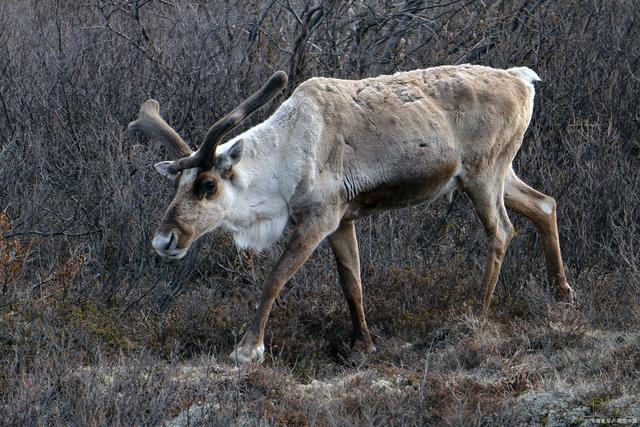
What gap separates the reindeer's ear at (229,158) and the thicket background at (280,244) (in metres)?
1.05

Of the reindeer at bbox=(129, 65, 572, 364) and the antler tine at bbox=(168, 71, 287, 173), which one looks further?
the reindeer at bbox=(129, 65, 572, 364)

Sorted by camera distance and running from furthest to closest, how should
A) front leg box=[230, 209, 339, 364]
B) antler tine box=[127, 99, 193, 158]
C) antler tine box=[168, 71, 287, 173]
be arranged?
1. antler tine box=[127, 99, 193, 158]
2. front leg box=[230, 209, 339, 364]
3. antler tine box=[168, 71, 287, 173]

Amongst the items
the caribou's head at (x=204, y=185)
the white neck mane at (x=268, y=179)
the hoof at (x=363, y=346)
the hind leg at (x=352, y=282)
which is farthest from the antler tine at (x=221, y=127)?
the hoof at (x=363, y=346)

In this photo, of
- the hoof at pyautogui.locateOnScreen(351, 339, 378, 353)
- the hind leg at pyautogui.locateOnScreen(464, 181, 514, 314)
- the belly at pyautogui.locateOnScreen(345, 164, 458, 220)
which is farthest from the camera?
the hind leg at pyautogui.locateOnScreen(464, 181, 514, 314)

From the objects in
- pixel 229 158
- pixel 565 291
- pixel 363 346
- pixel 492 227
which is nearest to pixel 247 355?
pixel 363 346

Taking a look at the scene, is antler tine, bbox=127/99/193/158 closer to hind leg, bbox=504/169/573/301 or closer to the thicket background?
the thicket background

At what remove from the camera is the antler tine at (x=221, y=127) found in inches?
Result: 231

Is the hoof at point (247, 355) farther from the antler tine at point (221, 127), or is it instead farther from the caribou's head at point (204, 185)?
the antler tine at point (221, 127)

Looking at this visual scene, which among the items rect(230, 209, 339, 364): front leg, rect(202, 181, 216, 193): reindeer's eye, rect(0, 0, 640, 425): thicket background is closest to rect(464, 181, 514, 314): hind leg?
rect(0, 0, 640, 425): thicket background

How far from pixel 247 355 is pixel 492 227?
1.79 meters

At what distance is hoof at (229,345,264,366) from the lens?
6.02 metres

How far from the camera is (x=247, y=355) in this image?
6055 millimetres

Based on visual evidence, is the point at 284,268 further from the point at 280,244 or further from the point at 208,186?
the point at 280,244

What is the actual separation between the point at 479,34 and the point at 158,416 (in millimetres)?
5947
